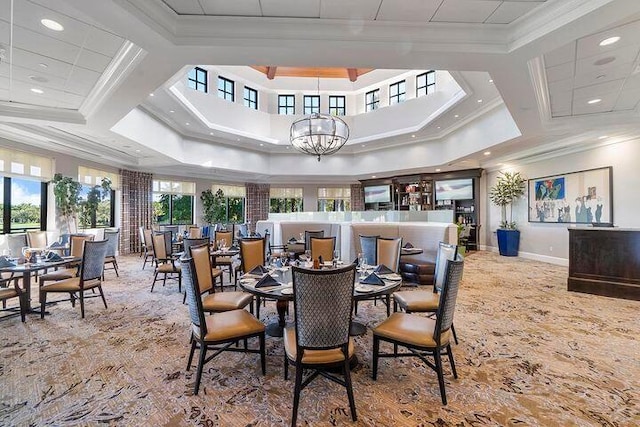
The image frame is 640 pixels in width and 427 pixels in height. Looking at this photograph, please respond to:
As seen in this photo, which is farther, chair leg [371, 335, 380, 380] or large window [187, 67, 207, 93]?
large window [187, 67, 207, 93]

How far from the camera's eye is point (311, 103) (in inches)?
508

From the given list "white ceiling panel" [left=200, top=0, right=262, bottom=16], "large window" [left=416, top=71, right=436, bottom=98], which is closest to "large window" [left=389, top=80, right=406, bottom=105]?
"large window" [left=416, top=71, right=436, bottom=98]

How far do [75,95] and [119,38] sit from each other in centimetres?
221

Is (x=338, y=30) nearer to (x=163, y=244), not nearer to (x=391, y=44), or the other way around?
(x=391, y=44)

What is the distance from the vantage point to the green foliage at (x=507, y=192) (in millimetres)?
9891

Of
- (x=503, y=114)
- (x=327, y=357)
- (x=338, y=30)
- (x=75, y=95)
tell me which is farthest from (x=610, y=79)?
(x=75, y=95)

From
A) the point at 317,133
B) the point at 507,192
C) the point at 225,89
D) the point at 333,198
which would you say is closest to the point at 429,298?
the point at 317,133

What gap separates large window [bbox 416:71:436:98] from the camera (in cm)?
1044

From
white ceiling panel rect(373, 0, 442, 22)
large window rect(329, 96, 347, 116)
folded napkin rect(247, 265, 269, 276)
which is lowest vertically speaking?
folded napkin rect(247, 265, 269, 276)

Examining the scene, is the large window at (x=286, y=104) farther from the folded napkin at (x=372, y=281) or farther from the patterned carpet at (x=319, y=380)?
the folded napkin at (x=372, y=281)

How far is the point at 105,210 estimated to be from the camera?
10.3 metres

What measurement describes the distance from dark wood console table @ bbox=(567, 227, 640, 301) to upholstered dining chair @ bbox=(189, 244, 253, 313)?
608 cm

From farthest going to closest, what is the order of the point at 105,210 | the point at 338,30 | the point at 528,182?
1. the point at 105,210
2. the point at 528,182
3. the point at 338,30

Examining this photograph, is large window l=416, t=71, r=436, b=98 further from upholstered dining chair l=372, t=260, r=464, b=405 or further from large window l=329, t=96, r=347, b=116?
upholstered dining chair l=372, t=260, r=464, b=405
